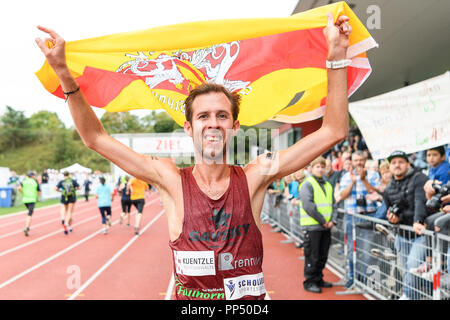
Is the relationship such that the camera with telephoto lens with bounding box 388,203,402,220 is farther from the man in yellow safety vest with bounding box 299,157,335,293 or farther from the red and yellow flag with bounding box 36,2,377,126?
the red and yellow flag with bounding box 36,2,377,126

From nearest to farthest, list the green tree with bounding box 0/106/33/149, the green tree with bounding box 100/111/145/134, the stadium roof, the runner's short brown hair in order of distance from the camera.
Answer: the runner's short brown hair, the stadium roof, the green tree with bounding box 0/106/33/149, the green tree with bounding box 100/111/145/134

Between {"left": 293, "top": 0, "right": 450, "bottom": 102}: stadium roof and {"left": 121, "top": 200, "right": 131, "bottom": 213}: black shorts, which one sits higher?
{"left": 293, "top": 0, "right": 450, "bottom": 102}: stadium roof

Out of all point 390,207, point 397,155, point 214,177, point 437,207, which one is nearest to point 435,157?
point 397,155

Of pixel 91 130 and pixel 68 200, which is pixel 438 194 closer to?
pixel 91 130

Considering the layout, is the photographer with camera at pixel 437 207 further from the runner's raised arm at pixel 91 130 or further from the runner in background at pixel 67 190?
the runner in background at pixel 67 190

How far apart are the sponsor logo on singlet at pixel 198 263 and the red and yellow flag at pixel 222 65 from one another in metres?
1.12

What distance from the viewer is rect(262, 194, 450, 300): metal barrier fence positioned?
3619 millimetres

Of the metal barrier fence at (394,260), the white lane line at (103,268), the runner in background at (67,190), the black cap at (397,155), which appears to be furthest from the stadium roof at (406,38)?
the runner in background at (67,190)

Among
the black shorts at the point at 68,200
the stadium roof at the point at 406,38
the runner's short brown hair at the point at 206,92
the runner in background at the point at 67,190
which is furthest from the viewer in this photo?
the black shorts at the point at 68,200

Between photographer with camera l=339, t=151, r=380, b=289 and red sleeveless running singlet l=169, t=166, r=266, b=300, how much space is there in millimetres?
4394

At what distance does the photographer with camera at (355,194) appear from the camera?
581 cm

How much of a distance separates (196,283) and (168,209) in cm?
41

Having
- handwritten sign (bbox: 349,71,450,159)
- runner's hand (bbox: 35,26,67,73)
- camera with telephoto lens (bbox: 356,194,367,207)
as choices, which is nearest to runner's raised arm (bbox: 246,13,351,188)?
runner's hand (bbox: 35,26,67,73)
